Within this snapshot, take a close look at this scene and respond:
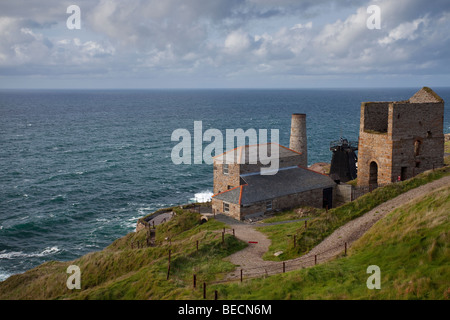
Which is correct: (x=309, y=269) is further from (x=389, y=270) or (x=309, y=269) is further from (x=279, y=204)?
(x=279, y=204)

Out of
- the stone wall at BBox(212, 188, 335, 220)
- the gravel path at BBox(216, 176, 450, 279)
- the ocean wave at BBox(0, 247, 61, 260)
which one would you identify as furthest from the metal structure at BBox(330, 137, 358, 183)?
the ocean wave at BBox(0, 247, 61, 260)

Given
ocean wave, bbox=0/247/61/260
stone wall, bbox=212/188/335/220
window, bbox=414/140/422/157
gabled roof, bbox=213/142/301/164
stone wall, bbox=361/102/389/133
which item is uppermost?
stone wall, bbox=361/102/389/133

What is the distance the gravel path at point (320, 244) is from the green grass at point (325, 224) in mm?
443

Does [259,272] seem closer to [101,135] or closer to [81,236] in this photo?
[81,236]

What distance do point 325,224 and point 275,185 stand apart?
1253 cm

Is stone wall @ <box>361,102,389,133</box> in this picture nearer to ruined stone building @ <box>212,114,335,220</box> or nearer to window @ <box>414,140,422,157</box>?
window @ <box>414,140,422,157</box>

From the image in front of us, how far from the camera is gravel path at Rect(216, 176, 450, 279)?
77.0 feet

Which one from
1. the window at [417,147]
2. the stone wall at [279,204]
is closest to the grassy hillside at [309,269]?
the stone wall at [279,204]

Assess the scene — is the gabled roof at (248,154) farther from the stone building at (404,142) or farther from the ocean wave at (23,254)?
the ocean wave at (23,254)

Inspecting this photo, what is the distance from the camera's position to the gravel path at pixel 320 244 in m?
23.5

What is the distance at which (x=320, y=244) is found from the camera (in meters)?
26.0
